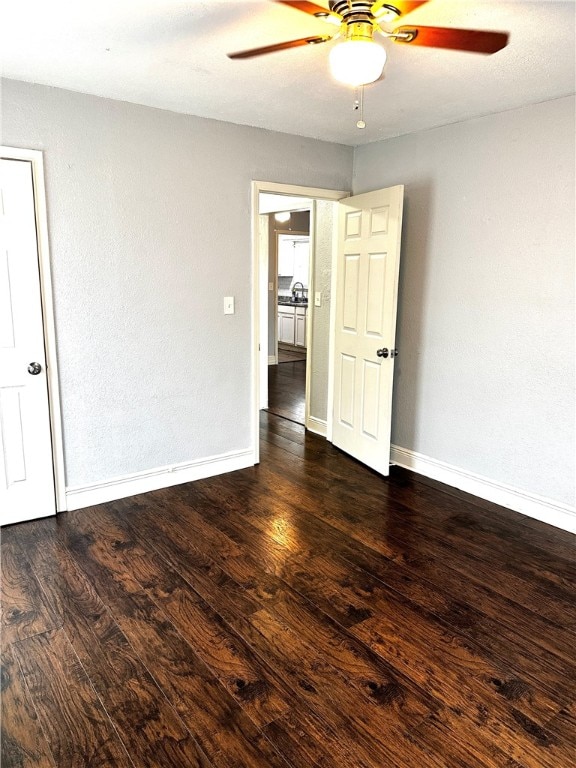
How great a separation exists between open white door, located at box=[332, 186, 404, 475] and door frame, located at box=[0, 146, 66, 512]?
215cm

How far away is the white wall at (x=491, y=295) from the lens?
3055mm

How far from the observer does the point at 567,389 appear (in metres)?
3.07

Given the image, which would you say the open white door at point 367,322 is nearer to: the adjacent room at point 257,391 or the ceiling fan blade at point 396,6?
the adjacent room at point 257,391

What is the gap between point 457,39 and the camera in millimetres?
1887

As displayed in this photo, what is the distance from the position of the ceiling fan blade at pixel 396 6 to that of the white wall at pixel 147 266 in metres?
1.84

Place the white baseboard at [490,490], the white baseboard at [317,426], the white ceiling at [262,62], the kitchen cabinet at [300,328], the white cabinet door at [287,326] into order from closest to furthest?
the white ceiling at [262,62] → the white baseboard at [490,490] → the white baseboard at [317,426] → the kitchen cabinet at [300,328] → the white cabinet door at [287,326]

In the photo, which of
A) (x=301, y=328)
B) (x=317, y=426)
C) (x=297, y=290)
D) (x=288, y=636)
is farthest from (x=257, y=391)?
(x=297, y=290)

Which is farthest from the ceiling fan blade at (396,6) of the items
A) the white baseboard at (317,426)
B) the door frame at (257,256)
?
the white baseboard at (317,426)

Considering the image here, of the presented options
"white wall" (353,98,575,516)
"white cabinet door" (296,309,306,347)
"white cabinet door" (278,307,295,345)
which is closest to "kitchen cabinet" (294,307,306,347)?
"white cabinet door" (296,309,306,347)

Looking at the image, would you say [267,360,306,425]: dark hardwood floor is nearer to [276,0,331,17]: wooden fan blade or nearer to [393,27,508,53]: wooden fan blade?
[393,27,508,53]: wooden fan blade

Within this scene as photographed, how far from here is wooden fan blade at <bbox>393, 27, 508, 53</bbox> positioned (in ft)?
5.98

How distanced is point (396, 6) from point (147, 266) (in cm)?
207

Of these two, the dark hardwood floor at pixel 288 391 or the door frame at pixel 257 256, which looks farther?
the dark hardwood floor at pixel 288 391

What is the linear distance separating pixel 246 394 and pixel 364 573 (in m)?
1.71
